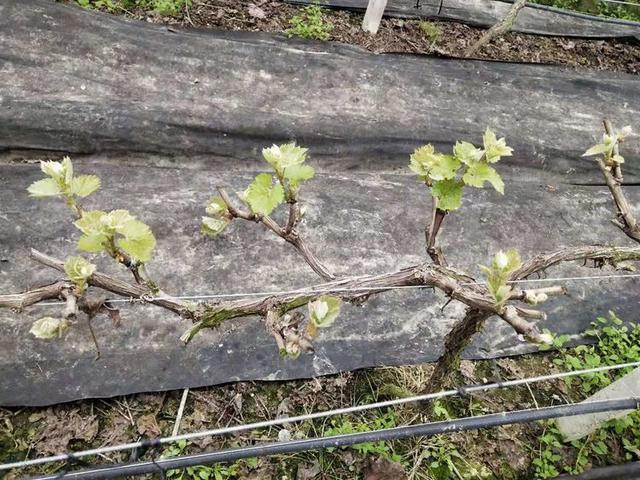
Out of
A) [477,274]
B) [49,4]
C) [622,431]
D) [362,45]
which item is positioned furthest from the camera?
[362,45]

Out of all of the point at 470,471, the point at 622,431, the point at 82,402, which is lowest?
the point at 82,402

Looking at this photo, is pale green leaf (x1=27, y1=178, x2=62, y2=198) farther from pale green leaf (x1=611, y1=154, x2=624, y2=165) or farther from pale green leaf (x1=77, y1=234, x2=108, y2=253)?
pale green leaf (x1=611, y1=154, x2=624, y2=165)

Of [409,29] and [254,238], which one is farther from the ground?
[409,29]

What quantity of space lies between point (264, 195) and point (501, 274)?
0.68 metres

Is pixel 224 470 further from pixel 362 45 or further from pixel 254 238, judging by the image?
pixel 362 45

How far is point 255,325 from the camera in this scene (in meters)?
2.45

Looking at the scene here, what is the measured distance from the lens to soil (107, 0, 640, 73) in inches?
173

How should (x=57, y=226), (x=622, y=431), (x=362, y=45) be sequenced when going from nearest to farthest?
1. (x=622, y=431)
2. (x=57, y=226)
3. (x=362, y=45)

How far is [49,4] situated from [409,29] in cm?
311

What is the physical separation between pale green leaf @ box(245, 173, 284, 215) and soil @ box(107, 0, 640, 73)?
3.23 m

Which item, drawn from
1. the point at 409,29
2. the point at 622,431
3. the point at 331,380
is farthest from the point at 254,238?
the point at 409,29

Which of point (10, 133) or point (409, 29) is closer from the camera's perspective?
point (10, 133)

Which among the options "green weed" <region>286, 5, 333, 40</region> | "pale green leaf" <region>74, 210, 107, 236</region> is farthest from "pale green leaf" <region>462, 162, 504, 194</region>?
"green weed" <region>286, 5, 333, 40</region>

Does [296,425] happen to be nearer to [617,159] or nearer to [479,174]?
[479,174]
